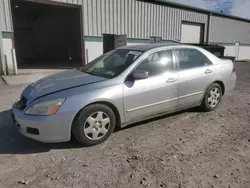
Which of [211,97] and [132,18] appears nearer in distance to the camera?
[211,97]

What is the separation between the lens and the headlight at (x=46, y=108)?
9.21 ft

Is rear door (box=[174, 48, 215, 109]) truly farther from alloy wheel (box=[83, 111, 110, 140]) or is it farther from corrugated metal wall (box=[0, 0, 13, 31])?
corrugated metal wall (box=[0, 0, 13, 31])

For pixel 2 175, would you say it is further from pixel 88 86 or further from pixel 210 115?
pixel 210 115

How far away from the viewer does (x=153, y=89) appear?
139 inches

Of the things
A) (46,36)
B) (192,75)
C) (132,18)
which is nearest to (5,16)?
(132,18)

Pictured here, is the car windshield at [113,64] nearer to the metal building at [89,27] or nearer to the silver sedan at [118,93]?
the silver sedan at [118,93]

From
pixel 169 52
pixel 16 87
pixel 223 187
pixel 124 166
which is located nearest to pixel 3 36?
pixel 16 87

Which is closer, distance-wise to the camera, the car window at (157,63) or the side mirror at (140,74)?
the side mirror at (140,74)

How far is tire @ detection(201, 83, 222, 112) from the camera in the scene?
4.40 m

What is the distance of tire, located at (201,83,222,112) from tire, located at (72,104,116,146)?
2.27 meters

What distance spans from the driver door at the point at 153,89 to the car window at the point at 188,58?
0.23m

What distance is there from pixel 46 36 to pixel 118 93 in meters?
18.6

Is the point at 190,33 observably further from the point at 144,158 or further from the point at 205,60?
the point at 144,158

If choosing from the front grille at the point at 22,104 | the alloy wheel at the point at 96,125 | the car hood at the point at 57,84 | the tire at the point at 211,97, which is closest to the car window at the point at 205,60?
the tire at the point at 211,97
